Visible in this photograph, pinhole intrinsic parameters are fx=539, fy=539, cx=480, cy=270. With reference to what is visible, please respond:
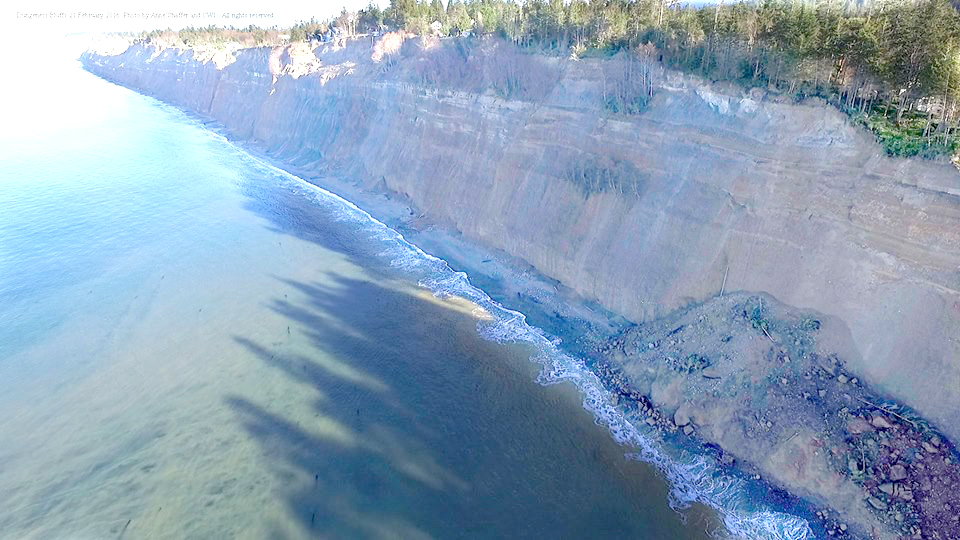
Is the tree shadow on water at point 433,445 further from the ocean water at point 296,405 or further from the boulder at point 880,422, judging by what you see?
the boulder at point 880,422

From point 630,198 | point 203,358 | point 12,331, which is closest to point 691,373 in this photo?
point 630,198

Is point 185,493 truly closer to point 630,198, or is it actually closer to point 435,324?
point 435,324

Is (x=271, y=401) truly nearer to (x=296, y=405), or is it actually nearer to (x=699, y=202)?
(x=296, y=405)

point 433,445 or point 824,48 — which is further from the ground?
point 824,48

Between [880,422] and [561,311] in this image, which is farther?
[561,311]

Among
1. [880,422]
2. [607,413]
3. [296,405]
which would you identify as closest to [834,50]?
[880,422]

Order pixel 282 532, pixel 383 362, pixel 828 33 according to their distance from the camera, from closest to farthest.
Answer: pixel 282 532, pixel 828 33, pixel 383 362

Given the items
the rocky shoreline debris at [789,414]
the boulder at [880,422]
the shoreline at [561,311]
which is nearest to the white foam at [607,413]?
the shoreline at [561,311]
